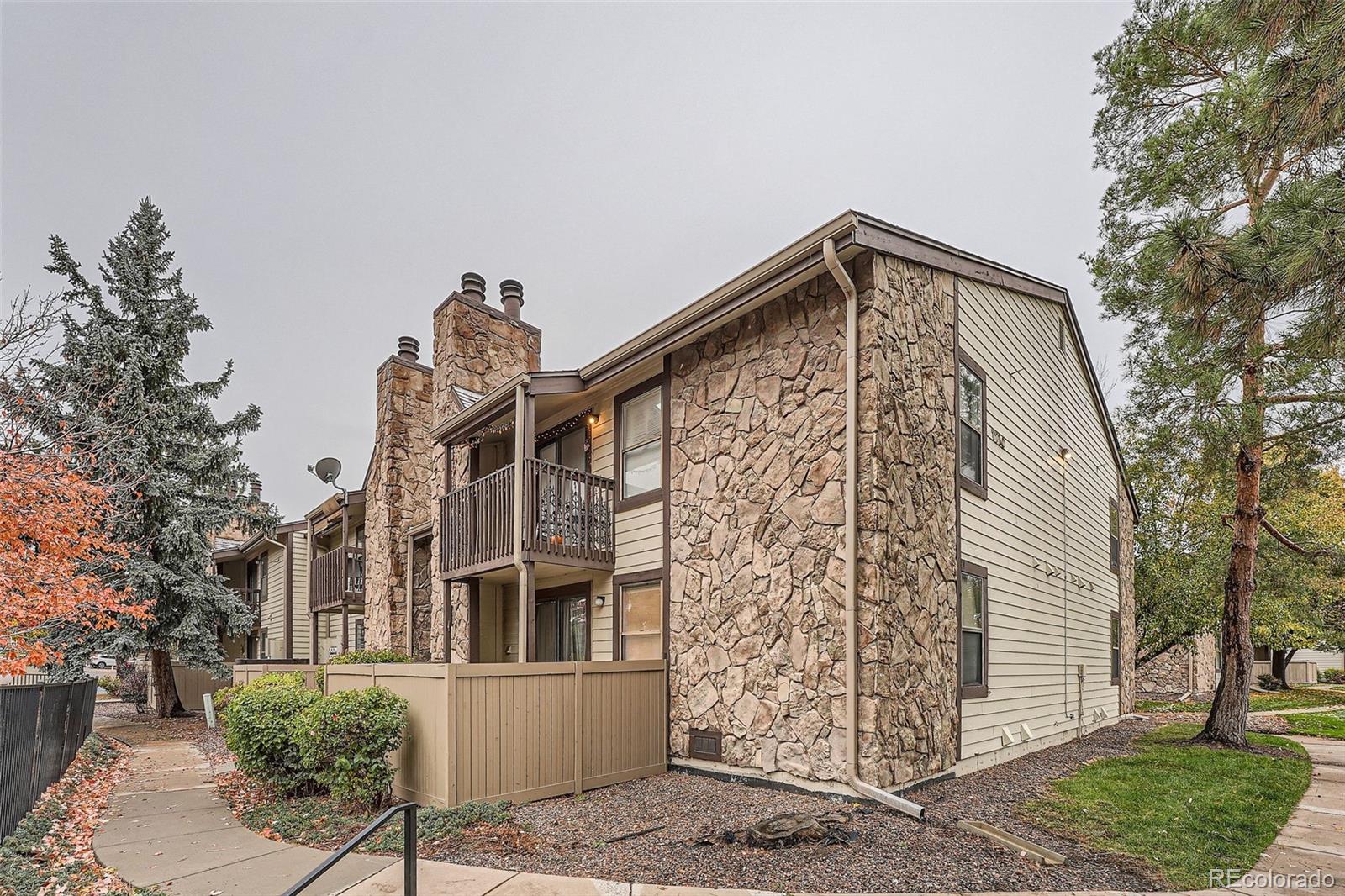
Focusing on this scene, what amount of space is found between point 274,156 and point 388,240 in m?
5.25

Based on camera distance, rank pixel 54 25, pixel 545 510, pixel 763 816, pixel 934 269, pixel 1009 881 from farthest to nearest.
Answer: pixel 54 25
pixel 545 510
pixel 934 269
pixel 763 816
pixel 1009 881

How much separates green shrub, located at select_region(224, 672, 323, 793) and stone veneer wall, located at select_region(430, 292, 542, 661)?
4357mm

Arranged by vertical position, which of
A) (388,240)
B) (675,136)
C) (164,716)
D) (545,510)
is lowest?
(164,716)

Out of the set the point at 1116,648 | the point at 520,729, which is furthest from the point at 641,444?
the point at 1116,648

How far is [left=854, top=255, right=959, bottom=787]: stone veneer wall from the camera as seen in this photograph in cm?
658

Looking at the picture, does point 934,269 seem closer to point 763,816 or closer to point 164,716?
point 763,816

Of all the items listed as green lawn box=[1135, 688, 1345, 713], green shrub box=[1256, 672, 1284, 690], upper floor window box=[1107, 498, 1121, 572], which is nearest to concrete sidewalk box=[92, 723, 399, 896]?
upper floor window box=[1107, 498, 1121, 572]

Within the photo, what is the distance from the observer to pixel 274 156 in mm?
17078

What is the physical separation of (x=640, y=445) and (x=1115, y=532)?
10.7m

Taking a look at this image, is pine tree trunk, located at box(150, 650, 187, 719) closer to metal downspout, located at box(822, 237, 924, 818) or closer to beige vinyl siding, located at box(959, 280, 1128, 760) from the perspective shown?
metal downspout, located at box(822, 237, 924, 818)

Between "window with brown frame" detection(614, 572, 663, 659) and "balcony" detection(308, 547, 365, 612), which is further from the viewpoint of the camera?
"balcony" detection(308, 547, 365, 612)

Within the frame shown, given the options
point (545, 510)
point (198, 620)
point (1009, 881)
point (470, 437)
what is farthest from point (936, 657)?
point (198, 620)

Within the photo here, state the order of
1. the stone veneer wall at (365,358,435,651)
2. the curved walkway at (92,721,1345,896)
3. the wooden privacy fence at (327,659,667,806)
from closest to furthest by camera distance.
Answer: the curved walkway at (92,721,1345,896) → the wooden privacy fence at (327,659,667,806) → the stone veneer wall at (365,358,435,651)

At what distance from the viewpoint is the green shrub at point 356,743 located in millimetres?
6648
